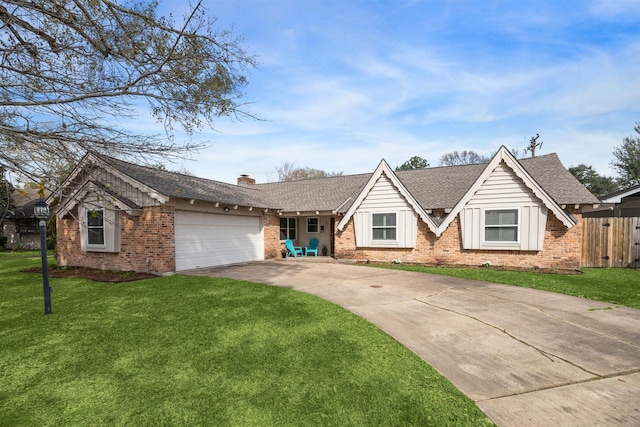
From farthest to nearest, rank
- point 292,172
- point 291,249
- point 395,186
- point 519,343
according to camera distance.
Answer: point 292,172 < point 291,249 < point 395,186 < point 519,343

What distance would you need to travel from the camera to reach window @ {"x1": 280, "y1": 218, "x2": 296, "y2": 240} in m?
19.6

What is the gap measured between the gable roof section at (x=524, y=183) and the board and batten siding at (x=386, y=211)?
1.32m

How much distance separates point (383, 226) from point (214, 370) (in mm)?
11893

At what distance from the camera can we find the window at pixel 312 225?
19.4 metres

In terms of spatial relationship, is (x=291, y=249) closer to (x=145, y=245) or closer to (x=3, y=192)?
(x=145, y=245)

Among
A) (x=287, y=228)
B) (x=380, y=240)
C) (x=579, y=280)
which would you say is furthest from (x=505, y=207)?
(x=287, y=228)

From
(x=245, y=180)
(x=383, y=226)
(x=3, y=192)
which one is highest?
(x=245, y=180)

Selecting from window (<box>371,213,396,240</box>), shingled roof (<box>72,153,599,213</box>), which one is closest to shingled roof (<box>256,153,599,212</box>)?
shingled roof (<box>72,153,599,213</box>)

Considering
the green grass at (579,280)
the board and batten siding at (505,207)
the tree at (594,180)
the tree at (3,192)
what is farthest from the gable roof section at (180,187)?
the tree at (594,180)

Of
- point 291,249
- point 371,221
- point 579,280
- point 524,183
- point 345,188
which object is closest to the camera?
point 579,280

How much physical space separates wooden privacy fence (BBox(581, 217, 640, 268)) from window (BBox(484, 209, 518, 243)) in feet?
10.9

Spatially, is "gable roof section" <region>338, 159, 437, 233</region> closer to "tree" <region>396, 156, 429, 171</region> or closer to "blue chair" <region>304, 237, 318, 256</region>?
"blue chair" <region>304, 237, 318, 256</region>

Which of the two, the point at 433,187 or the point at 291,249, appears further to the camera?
the point at 291,249

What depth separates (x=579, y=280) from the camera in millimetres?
10039
